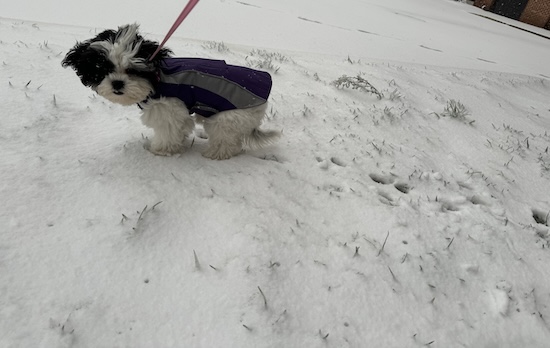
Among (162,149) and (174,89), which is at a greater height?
(174,89)

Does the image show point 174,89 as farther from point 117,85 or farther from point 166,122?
point 117,85

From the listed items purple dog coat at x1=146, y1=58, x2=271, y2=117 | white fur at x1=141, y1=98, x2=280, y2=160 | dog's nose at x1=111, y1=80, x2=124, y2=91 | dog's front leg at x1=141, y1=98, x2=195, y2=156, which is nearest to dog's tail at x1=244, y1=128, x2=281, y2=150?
white fur at x1=141, y1=98, x2=280, y2=160

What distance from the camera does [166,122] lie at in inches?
106

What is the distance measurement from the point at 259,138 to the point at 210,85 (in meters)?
0.67

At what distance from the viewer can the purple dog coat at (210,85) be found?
260cm

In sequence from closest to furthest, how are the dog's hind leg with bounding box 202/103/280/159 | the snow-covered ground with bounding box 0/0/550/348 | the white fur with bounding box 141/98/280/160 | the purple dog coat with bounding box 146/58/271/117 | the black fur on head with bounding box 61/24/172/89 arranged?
the snow-covered ground with bounding box 0/0/550/348 → the black fur on head with bounding box 61/24/172/89 → the purple dog coat with bounding box 146/58/271/117 → the white fur with bounding box 141/98/280/160 → the dog's hind leg with bounding box 202/103/280/159

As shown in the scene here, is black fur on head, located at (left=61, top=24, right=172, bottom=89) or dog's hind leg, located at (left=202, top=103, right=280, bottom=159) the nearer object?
black fur on head, located at (left=61, top=24, right=172, bottom=89)

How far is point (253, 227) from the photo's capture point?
2164 mm

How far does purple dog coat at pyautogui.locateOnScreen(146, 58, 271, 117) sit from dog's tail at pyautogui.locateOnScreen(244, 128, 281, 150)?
30cm

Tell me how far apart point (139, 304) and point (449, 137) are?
150 inches

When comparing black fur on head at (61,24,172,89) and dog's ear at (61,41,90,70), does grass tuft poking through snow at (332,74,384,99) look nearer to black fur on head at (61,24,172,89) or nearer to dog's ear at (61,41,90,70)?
black fur on head at (61,24,172,89)

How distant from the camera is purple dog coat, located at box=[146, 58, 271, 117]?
8.52 feet

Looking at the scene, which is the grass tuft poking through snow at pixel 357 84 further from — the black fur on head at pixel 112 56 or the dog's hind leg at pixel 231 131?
the black fur on head at pixel 112 56

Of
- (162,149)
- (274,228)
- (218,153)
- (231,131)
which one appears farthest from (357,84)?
(274,228)
